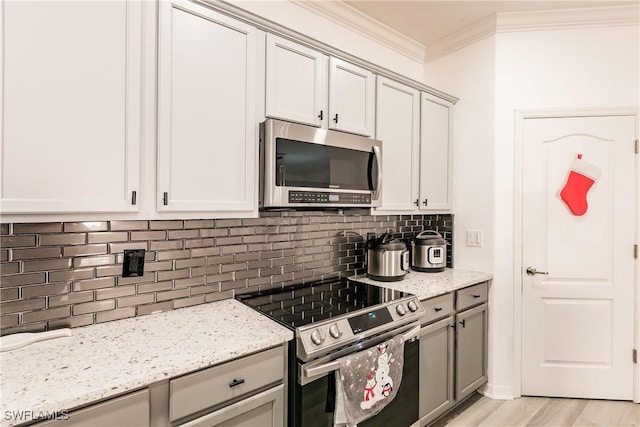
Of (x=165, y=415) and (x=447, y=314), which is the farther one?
(x=447, y=314)

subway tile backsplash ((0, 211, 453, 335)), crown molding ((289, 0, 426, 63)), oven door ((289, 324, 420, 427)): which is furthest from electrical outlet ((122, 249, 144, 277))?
crown molding ((289, 0, 426, 63))

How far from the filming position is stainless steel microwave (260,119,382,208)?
1.69 meters

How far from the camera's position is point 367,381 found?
1606mm

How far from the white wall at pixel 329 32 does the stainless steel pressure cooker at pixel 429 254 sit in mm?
1455

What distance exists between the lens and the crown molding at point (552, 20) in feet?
8.09

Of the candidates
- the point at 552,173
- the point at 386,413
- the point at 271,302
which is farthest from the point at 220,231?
the point at 552,173

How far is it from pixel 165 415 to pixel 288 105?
145 cm

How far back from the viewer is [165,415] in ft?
3.74

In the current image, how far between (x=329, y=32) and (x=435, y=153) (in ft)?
3.98

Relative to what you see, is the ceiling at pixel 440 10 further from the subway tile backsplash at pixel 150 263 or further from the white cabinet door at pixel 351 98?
the subway tile backsplash at pixel 150 263

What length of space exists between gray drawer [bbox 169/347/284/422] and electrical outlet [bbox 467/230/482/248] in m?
1.98

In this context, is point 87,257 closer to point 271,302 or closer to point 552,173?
point 271,302

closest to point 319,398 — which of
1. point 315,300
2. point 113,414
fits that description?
point 315,300

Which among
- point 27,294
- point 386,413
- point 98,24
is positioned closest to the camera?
point 98,24
